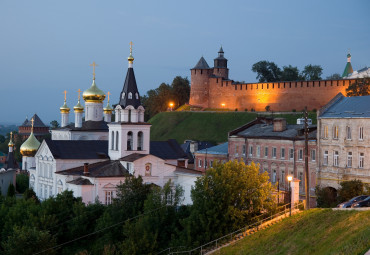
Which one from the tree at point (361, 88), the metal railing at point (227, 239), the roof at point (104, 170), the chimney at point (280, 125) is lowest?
the metal railing at point (227, 239)

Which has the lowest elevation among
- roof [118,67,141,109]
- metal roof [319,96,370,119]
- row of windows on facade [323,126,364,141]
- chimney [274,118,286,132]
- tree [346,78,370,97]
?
row of windows on facade [323,126,364,141]

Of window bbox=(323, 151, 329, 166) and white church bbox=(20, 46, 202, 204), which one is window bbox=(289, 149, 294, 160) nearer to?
window bbox=(323, 151, 329, 166)

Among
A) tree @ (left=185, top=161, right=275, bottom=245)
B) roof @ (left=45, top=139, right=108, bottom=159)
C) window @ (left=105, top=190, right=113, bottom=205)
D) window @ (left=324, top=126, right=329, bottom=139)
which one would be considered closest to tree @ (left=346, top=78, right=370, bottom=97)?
window @ (left=324, top=126, right=329, bottom=139)

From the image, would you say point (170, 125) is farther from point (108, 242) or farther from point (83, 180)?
point (108, 242)

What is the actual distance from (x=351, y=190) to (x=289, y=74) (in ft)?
212

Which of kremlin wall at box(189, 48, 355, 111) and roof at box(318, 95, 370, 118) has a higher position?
kremlin wall at box(189, 48, 355, 111)

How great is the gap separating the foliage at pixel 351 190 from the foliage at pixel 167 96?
202 feet

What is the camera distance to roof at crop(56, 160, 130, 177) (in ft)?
137

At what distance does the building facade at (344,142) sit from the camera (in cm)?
3719

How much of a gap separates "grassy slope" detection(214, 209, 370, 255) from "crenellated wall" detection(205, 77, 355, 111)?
4874cm

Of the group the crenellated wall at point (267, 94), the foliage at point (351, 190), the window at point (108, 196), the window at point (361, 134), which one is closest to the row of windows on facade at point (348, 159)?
the window at point (361, 134)

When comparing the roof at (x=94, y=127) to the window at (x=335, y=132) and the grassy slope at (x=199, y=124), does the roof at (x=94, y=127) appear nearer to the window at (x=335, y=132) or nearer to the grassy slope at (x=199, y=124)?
the grassy slope at (x=199, y=124)

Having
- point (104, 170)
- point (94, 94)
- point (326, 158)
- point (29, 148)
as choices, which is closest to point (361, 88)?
point (326, 158)

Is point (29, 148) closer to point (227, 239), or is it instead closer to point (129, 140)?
point (129, 140)
